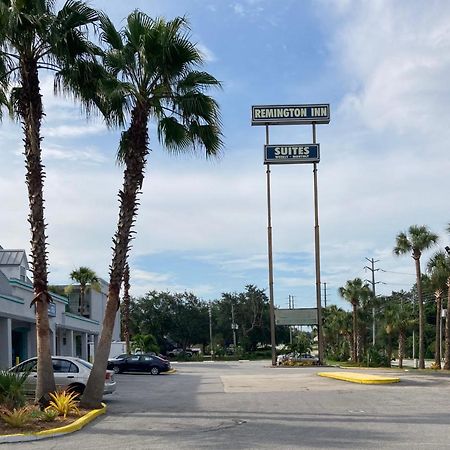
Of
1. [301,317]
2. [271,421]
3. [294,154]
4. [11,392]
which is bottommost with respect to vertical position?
[271,421]

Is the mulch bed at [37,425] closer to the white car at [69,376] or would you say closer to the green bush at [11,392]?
the green bush at [11,392]

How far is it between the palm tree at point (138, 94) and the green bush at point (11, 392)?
2.30 m

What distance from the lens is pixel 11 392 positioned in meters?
14.9

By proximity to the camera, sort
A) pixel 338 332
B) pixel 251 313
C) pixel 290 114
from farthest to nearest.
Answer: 1. pixel 251 313
2. pixel 338 332
3. pixel 290 114

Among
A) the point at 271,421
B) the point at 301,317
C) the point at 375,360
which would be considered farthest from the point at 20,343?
the point at 375,360

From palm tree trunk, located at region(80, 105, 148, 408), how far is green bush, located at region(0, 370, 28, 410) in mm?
2285

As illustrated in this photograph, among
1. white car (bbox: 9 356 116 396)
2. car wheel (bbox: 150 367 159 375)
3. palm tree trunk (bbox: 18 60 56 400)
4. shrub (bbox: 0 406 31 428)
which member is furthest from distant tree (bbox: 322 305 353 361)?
shrub (bbox: 0 406 31 428)

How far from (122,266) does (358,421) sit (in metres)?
6.91

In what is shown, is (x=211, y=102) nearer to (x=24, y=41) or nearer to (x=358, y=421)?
(x=24, y=41)

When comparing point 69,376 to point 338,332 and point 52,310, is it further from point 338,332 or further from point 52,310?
point 338,332

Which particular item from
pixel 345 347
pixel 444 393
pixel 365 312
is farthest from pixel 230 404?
pixel 345 347

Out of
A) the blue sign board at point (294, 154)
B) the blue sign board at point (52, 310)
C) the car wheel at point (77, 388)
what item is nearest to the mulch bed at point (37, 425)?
the car wheel at point (77, 388)

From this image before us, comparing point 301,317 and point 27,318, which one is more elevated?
point 27,318

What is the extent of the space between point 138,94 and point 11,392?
8.07m
